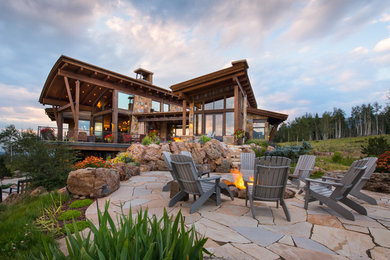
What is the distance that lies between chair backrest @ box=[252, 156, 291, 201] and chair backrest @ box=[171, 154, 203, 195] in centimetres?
102

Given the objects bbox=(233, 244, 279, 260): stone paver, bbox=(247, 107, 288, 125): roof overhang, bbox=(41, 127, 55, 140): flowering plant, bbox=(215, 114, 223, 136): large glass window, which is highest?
bbox=(247, 107, 288, 125): roof overhang

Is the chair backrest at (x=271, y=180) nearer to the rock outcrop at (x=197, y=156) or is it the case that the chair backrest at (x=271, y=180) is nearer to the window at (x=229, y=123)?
the rock outcrop at (x=197, y=156)

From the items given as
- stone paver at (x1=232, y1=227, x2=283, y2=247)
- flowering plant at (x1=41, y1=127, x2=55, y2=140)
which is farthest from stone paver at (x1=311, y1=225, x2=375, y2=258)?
flowering plant at (x1=41, y1=127, x2=55, y2=140)

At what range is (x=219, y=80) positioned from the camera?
1142 centimetres

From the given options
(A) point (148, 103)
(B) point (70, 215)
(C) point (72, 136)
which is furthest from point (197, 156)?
(A) point (148, 103)

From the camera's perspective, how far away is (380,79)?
42.2 metres

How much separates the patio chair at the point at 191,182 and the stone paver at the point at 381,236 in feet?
7.18

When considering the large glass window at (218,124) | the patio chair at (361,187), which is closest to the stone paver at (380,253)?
the patio chair at (361,187)

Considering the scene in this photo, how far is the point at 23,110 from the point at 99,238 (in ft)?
119

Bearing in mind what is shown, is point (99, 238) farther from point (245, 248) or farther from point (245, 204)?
point (245, 204)

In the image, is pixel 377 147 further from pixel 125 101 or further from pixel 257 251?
pixel 125 101

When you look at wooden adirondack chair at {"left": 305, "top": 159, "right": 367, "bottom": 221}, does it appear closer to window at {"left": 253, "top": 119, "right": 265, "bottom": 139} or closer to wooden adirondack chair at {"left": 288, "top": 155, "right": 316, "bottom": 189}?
wooden adirondack chair at {"left": 288, "top": 155, "right": 316, "bottom": 189}

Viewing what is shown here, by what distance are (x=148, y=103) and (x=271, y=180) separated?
17054 mm

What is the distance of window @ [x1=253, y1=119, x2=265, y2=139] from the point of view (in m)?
15.8
